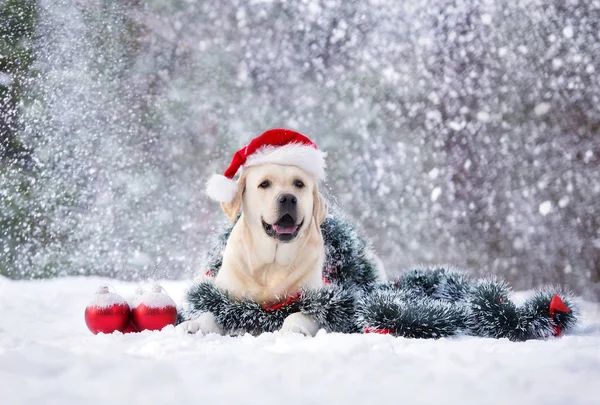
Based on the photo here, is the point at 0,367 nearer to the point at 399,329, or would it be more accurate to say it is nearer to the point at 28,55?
the point at 399,329

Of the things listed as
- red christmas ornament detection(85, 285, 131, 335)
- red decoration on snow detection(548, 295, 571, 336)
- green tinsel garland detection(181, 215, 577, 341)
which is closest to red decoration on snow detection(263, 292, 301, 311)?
green tinsel garland detection(181, 215, 577, 341)

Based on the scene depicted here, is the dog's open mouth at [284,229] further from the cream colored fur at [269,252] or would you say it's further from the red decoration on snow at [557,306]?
the red decoration on snow at [557,306]

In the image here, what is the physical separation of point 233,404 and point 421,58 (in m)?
4.32

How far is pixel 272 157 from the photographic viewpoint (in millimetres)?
1674

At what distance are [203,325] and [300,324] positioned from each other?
0.27 meters

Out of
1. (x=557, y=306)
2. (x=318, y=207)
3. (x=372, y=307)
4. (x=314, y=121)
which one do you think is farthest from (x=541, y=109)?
(x=372, y=307)

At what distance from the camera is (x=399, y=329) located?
58.2 inches

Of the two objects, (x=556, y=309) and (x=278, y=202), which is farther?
(x=556, y=309)

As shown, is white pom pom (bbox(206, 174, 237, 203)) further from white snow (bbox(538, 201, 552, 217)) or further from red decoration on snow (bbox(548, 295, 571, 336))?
white snow (bbox(538, 201, 552, 217))

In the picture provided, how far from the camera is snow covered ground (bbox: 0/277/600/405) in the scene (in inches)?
30.0

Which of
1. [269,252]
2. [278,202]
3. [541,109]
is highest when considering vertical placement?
[541,109]

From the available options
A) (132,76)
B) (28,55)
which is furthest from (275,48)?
(28,55)

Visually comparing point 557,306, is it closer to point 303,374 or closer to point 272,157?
point 272,157

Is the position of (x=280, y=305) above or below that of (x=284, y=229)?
below
